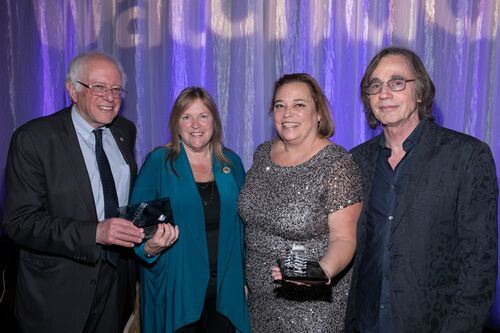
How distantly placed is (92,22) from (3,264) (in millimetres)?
2193

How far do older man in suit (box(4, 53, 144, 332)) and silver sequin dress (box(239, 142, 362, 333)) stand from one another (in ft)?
2.06

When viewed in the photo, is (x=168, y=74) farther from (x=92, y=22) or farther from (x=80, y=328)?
(x=80, y=328)

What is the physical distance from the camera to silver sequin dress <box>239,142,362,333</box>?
208cm

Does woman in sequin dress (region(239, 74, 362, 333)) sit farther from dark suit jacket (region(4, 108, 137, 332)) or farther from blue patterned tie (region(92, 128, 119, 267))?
dark suit jacket (region(4, 108, 137, 332))

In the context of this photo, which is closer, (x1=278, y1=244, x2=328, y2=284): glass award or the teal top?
(x1=278, y1=244, x2=328, y2=284): glass award

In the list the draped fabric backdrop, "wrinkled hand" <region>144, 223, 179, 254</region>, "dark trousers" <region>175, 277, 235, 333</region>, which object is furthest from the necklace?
the draped fabric backdrop

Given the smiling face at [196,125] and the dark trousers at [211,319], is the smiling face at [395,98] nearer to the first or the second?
the smiling face at [196,125]

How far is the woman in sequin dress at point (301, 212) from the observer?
2.05 m

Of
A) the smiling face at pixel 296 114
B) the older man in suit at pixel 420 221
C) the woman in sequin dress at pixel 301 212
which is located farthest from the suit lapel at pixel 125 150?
the older man in suit at pixel 420 221

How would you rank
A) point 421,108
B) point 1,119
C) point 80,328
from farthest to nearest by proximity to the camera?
point 1,119 < point 80,328 < point 421,108

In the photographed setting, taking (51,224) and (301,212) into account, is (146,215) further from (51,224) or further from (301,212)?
(301,212)

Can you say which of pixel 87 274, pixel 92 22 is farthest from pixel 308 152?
pixel 92 22

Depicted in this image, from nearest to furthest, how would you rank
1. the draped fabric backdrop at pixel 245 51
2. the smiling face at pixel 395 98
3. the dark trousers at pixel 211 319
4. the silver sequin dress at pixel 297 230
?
the smiling face at pixel 395 98 < the silver sequin dress at pixel 297 230 < the dark trousers at pixel 211 319 < the draped fabric backdrop at pixel 245 51

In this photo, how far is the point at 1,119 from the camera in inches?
157
